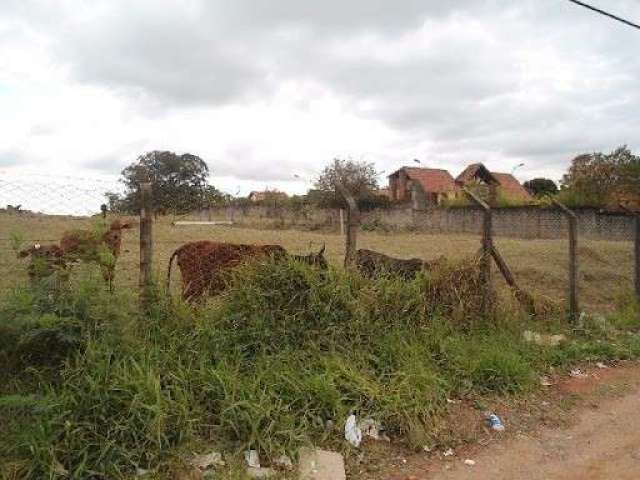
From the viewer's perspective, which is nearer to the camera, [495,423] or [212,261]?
[495,423]

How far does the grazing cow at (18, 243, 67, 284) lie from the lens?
4.01 meters

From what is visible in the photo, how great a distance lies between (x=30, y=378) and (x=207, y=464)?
135cm

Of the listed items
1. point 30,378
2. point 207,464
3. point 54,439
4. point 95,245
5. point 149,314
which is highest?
point 95,245

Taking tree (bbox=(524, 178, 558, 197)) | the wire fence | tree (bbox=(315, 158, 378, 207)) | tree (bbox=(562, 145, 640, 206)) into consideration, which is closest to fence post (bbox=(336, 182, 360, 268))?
the wire fence

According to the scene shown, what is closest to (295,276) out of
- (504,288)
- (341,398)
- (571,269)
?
(341,398)

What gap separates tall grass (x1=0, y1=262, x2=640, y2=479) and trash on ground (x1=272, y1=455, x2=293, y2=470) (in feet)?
0.20

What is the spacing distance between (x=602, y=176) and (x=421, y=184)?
51.2 ft

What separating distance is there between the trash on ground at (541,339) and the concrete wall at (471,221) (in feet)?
53.8

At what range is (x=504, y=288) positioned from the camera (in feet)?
21.5

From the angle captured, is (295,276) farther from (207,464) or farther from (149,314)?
(207,464)

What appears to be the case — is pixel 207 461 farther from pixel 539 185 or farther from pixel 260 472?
pixel 539 185

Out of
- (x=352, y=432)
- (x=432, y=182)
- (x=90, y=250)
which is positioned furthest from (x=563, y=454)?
(x=432, y=182)

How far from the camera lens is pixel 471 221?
2773 cm

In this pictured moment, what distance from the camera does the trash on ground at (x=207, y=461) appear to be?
3246 mm
